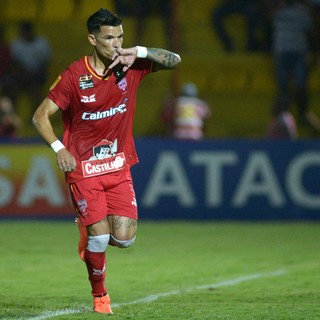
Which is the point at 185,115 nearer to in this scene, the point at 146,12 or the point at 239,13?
the point at 146,12

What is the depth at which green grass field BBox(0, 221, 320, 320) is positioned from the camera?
748 centimetres

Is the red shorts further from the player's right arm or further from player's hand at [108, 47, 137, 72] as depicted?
player's hand at [108, 47, 137, 72]

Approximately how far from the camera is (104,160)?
7.41 meters

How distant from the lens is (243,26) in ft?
55.8

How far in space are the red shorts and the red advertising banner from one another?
7.09 meters

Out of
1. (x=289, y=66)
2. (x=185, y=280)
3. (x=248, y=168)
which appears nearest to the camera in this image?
(x=185, y=280)

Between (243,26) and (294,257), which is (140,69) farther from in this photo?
(243,26)

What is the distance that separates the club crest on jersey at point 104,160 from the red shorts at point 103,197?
0.13 ft

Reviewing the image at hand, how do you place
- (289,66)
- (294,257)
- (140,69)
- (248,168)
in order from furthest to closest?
(289,66) → (248,168) → (294,257) → (140,69)

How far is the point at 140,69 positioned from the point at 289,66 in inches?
354

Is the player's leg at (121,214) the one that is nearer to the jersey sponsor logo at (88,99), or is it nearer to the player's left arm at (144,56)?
the jersey sponsor logo at (88,99)

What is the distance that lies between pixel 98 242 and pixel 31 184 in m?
7.45

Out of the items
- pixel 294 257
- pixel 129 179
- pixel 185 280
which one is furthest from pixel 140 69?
pixel 294 257

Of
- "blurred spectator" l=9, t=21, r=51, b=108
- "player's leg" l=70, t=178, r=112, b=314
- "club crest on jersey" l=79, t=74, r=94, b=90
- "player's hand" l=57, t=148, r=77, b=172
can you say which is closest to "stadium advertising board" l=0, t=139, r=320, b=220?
"blurred spectator" l=9, t=21, r=51, b=108
